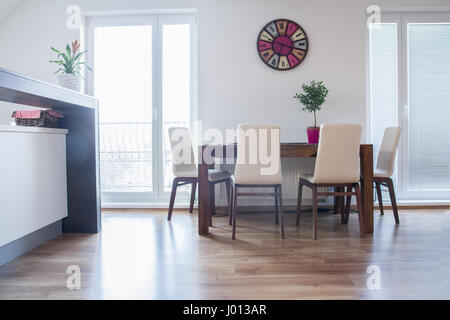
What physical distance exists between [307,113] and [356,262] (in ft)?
6.44

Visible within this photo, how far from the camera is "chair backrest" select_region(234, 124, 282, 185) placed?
2260 mm

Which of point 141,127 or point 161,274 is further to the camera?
point 141,127

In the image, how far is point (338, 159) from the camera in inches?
90.5

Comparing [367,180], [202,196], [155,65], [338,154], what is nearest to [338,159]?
[338,154]

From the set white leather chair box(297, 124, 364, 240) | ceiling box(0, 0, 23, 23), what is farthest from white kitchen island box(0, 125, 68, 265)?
ceiling box(0, 0, 23, 23)

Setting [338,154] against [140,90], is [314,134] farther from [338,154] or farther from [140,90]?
[140,90]

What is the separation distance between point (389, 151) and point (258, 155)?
54.4 inches

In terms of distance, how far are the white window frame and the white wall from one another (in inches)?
6.0

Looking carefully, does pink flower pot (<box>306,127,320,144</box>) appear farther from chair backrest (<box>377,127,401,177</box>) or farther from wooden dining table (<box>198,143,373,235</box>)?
chair backrest (<box>377,127,401,177</box>)

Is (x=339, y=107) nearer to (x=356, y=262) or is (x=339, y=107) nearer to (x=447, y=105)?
(x=447, y=105)

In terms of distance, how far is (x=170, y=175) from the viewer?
3.58 metres

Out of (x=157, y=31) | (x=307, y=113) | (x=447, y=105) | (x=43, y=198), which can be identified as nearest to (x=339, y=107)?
(x=307, y=113)
